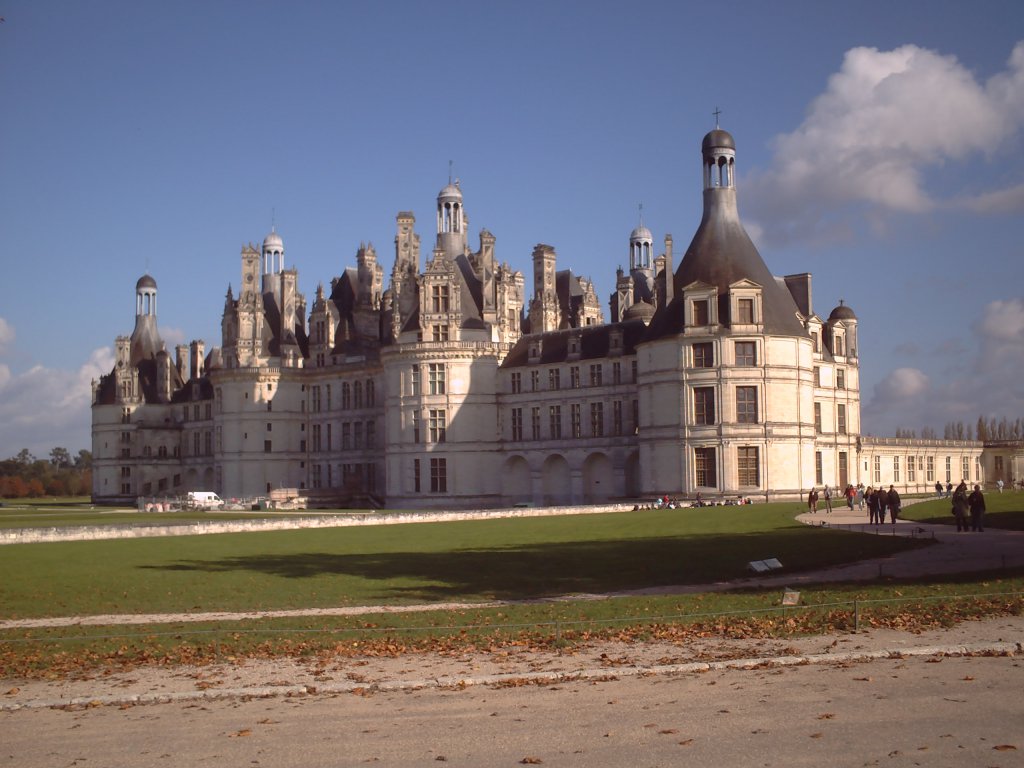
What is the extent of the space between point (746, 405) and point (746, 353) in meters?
2.70

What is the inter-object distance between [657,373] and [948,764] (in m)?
54.4

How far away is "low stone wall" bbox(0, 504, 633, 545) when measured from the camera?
45969 millimetres

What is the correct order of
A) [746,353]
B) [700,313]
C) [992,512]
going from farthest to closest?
[700,313] < [746,353] < [992,512]

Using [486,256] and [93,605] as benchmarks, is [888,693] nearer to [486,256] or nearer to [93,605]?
[93,605]

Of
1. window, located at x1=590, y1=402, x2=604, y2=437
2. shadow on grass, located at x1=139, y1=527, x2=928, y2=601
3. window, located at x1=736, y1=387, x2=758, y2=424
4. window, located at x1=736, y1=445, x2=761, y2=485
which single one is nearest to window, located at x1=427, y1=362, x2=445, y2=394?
window, located at x1=590, y1=402, x2=604, y2=437

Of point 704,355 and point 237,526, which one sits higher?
point 704,355

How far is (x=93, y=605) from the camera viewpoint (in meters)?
23.8

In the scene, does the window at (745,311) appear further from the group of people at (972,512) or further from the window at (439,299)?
the group of people at (972,512)

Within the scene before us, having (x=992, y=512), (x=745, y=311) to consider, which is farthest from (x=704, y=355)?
(x=992, y=512)

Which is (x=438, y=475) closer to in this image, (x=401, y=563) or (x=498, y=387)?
(x=498, y=387)

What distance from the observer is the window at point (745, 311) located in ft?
206

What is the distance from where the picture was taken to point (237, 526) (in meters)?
51.8

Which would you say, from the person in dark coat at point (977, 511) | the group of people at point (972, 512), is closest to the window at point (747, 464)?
the group of people at point (972, 512)

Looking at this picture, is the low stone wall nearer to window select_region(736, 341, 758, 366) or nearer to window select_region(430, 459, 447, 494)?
window select_region(736, 341, 758, 366)
